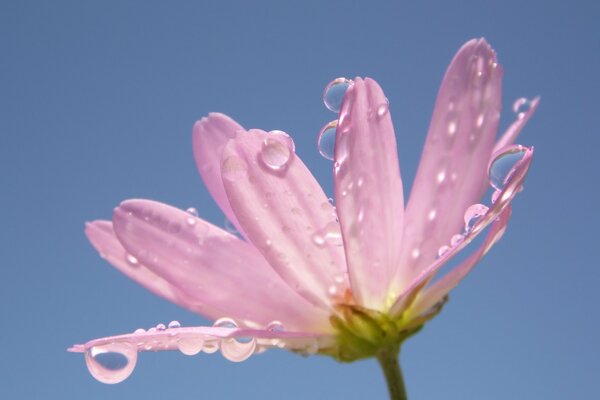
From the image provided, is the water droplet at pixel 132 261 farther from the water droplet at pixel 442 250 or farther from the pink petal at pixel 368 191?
the water droplet at pixel 442 250

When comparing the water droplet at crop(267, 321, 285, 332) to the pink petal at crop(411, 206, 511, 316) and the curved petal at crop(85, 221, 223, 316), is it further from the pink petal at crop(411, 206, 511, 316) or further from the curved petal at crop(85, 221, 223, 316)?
the pink petal at crop(411, 206, 511, 316)

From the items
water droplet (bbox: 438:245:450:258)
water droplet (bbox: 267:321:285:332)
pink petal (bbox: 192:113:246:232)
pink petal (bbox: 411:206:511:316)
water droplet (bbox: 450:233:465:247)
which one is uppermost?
pink petal (bbox: 192:113:246:232)

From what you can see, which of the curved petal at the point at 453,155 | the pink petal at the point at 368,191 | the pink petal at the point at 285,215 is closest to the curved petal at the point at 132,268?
the pink petal at the point at 285,215

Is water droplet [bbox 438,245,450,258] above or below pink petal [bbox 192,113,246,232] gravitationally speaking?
below

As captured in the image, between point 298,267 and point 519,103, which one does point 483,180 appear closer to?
point 519,103

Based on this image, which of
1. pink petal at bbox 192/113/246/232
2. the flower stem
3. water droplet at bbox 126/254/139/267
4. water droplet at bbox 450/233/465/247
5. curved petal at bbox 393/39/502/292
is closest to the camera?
the flower stem

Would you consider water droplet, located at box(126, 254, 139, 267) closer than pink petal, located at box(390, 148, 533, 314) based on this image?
No

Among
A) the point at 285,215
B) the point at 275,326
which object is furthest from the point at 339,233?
the point at 275,326

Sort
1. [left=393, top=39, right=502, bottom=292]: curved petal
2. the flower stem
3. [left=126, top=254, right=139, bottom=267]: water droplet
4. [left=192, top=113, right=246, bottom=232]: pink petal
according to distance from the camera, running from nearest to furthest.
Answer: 1. the flower stem
2. [left=393, top=39, right=502, bottom=292]: curved petal
3. [left=126, top=254, right=139, bottom=267]: water droplet
4. [left=192, top=113, right=246, bottom=232]: pink petal

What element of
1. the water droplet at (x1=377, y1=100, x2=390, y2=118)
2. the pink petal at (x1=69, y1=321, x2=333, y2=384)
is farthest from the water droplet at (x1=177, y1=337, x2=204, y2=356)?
the water droplet at (x1=377, y1=100, x2=390, y2=118)
